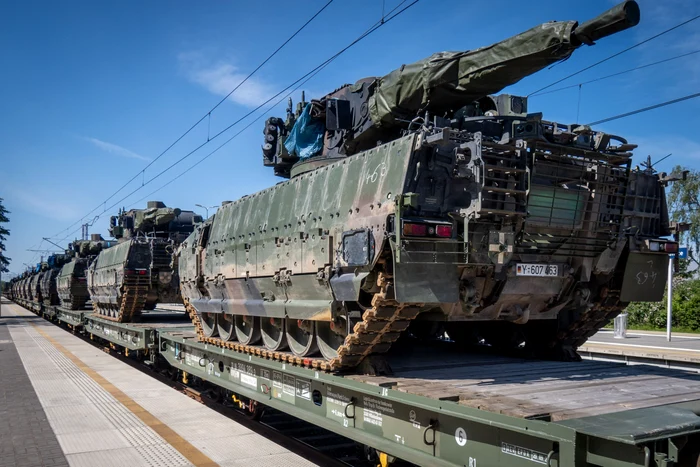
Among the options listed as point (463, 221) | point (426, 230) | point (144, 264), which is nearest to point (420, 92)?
point (463, 221)

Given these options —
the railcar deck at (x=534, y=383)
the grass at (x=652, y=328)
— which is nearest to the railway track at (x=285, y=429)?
the railcar deck at (x=534, y=383)

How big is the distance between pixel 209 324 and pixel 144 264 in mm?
7703

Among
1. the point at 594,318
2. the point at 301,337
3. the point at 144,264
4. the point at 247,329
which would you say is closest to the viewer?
the point at 594,318

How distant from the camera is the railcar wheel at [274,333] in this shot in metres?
9.29

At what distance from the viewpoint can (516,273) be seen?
21.9 ft

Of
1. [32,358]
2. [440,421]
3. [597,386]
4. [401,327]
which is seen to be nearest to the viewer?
[440,421]

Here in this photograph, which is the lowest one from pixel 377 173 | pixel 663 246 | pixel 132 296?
pixel 132 296

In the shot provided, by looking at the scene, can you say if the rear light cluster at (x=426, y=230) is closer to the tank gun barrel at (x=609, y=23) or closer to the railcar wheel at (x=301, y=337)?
the tank gun barrel at (x=609, y=23)

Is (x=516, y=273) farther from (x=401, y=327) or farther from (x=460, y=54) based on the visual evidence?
(x=460, y=54)

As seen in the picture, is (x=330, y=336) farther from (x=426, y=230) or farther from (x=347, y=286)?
(x=426, y=230)

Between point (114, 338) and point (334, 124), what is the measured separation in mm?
11894

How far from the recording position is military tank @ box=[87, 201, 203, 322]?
18953 millimetres

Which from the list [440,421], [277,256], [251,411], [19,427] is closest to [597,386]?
[440,421]

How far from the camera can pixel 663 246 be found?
7.63m
